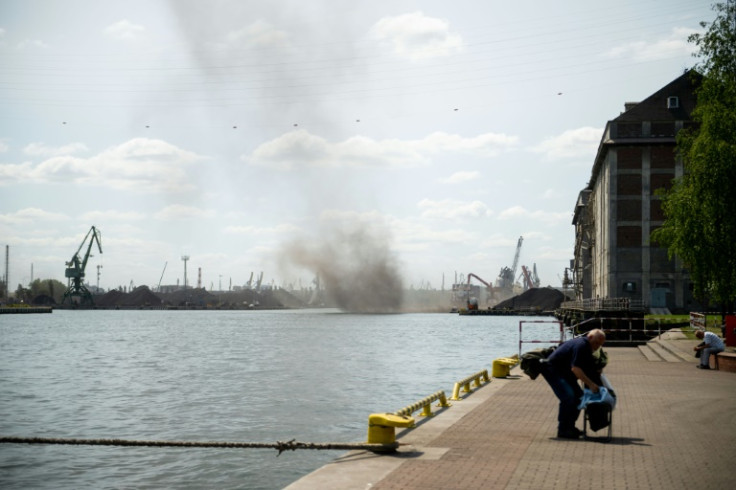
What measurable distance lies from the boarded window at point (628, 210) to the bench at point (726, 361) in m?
55.6

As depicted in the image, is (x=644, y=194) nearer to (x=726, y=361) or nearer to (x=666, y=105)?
(x=666, y=105)

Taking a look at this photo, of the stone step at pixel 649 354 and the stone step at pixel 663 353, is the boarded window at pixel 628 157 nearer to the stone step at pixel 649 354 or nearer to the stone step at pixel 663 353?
the stone step at pixel 663 353

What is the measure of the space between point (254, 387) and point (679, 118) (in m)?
61.2

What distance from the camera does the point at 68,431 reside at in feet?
78.2

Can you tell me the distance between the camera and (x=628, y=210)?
81750 millimetres

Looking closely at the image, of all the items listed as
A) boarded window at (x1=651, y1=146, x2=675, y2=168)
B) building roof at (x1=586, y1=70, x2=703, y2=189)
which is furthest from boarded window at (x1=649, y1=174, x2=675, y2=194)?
building roof at (x1=586, y1=70, x2=703, y2=189)

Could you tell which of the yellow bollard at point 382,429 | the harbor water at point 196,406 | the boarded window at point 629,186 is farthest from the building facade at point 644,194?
the yellow bollard at point 382,429

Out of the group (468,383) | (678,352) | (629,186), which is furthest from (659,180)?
(468,383)

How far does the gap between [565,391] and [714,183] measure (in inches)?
1069

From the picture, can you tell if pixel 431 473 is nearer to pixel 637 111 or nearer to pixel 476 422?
pixel 476 422

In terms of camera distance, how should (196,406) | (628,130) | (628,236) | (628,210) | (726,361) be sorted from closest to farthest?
1. (726,361)
2. (196,406)
3. (628,236)
4. (628,210)
5. (628,130)

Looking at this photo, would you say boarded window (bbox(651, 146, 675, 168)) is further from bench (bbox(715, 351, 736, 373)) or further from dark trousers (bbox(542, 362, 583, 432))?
dark trousers (bbox(542, 362, 583, 432))

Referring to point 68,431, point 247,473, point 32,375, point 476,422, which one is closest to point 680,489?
point 476,422

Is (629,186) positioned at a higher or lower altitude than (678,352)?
higher
